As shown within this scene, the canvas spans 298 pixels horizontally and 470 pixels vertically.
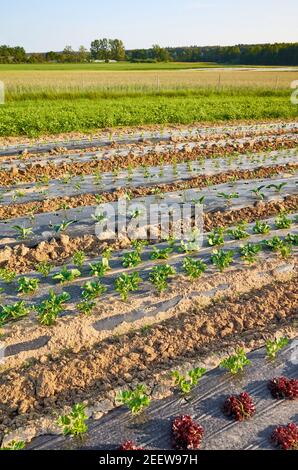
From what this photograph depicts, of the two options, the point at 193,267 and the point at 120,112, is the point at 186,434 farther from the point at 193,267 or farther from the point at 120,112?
the point at 120,112

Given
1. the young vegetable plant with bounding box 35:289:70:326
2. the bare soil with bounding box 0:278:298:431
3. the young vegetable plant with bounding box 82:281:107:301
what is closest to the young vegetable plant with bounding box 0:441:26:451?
the bare soil with bounding box 0:278:298:431

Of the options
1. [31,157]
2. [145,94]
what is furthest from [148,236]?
[145,94]

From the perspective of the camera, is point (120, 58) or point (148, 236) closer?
point (148, 236)

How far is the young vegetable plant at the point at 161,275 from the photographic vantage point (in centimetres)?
671

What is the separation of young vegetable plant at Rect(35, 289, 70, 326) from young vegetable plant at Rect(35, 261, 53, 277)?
878mm

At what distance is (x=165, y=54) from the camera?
99.9 meters

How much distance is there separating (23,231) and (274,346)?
5003 millimetres

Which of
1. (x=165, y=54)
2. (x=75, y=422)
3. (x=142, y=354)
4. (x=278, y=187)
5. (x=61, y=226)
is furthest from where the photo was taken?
(x=165, y=54)

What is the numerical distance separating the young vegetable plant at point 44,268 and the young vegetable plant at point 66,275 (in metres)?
0.25

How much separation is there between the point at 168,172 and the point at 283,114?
45.4 ft

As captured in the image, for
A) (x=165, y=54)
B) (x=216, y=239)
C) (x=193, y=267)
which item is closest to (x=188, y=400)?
(x=193, y=267)

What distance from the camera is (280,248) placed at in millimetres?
8016
